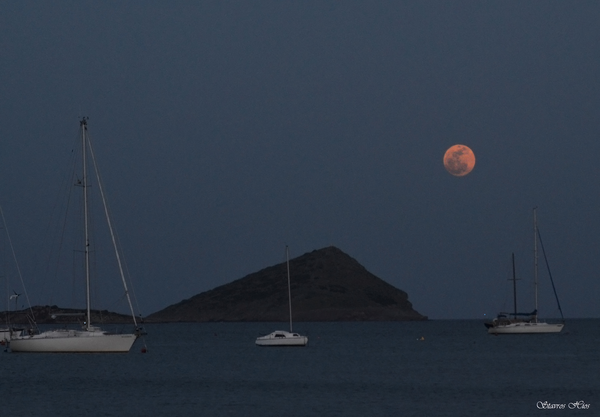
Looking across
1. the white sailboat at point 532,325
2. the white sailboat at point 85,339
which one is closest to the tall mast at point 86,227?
the white sailboat at point 85,339

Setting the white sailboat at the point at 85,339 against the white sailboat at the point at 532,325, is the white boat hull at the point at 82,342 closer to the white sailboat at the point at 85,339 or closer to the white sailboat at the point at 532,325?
the white sailboat at the point at 85,339

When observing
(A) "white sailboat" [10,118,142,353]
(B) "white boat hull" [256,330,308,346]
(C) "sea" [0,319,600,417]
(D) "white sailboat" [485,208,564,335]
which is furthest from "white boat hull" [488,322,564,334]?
(A) "white sailboat" [10,118,142,353]

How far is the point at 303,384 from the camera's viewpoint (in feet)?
211

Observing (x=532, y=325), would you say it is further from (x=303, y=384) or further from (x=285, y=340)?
(x=303, y=384)

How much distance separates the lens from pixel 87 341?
78125 mm

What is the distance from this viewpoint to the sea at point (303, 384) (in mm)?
50312

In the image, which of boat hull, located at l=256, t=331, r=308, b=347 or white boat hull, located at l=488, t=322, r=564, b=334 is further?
white boat hull, located at l=488, t=322, r=564, b=334

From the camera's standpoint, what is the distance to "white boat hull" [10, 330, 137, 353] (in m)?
77.9

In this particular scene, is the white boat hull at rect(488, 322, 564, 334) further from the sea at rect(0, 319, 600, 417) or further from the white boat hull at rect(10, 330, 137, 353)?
the white boat hull at rect(10, 330, 137, 353)

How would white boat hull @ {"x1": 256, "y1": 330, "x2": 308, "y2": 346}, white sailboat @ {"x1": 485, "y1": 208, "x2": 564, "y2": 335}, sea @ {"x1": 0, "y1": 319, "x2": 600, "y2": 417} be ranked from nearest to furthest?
1. sea @ {"x1": 0, "y1": 319, "x2": 600, "y2": 417}
2. white boat hull @ {"x1": 256, "y1": 330, "x2": 308, "y2": 346}
3. white sailboat @ {"x1": 485, "y1": 208, "x2": 564, "y2": 335}

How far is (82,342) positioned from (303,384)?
71.1ft

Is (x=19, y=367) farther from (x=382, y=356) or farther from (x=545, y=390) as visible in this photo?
(x=545, y=390)

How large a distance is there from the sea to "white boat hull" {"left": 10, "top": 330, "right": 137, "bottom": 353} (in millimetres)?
1287

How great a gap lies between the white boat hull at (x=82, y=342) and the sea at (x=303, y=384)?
1287 mm
